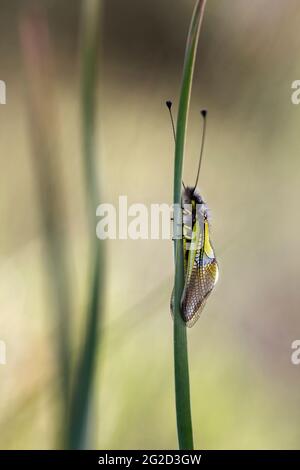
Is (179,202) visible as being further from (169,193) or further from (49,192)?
(169,193)

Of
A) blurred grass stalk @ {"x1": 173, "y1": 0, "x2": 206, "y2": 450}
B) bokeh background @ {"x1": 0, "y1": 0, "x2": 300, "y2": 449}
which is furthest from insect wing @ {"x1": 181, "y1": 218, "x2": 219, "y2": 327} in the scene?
bokeh background @ {"x1": 0, "y1": 0, "x2": 300, "y2": 449}

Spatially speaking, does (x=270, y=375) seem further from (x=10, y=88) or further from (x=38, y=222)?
(x=10, y=88)

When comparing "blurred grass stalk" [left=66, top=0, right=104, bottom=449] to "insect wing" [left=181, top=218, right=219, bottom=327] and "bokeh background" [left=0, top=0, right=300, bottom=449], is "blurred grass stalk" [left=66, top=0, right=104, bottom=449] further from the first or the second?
"bokeh background" [left=0, top=0, right=300, bottom=449]

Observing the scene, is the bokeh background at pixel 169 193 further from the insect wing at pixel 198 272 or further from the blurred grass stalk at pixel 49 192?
the insect wing at pixel 198 272

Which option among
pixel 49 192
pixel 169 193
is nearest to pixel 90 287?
pixel 49 192

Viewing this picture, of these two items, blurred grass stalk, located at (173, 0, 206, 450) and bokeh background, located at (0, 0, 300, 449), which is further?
bokeh background, located at (0, 0, 300, 449)

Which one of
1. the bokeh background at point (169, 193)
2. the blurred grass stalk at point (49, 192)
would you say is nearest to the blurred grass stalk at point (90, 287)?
the blurred grass stalk at point (49, 192)
